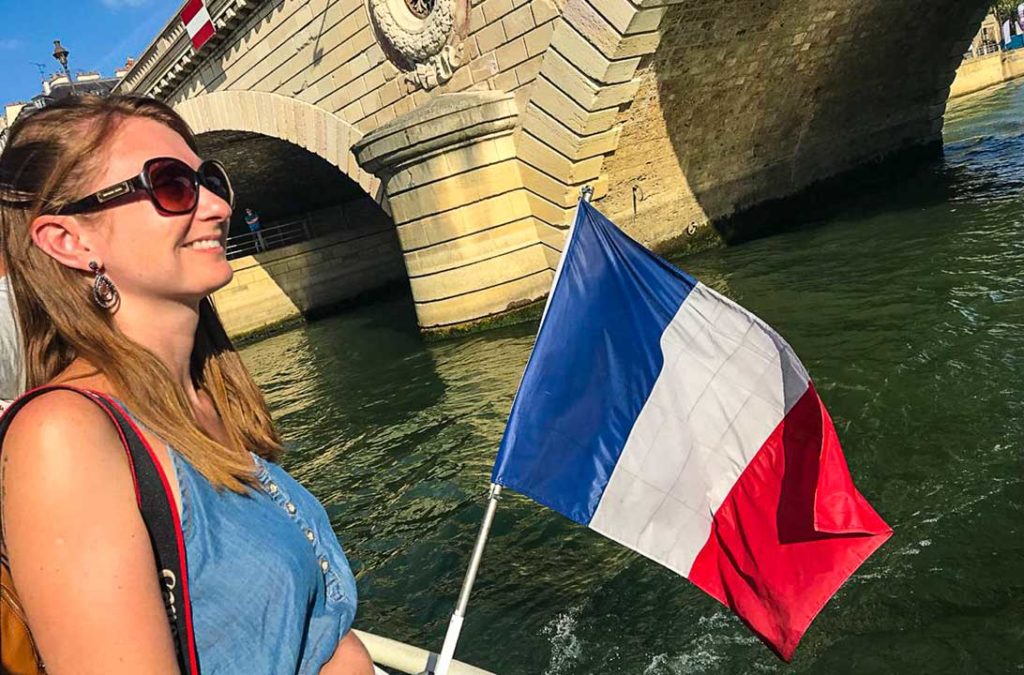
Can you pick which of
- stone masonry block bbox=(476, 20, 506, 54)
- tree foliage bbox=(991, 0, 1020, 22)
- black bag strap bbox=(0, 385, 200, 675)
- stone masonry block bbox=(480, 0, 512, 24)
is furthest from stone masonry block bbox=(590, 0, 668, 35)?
tree foliage bbox=(991, 0, 1020, 22)

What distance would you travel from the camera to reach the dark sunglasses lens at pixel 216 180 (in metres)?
1.34

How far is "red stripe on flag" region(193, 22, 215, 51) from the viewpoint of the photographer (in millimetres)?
14523

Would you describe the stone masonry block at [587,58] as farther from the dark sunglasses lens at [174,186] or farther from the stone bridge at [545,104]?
the dark sunglasses lens at [174,186]

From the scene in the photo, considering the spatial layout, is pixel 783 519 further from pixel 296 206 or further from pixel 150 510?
pixel 296 206

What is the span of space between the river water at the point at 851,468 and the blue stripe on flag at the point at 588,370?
1.24m

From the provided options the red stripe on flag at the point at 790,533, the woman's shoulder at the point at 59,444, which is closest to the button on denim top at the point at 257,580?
the woman's shoulder at the point at 59,444

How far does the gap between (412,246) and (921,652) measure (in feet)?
30.6

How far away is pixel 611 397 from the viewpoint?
7.38 ft

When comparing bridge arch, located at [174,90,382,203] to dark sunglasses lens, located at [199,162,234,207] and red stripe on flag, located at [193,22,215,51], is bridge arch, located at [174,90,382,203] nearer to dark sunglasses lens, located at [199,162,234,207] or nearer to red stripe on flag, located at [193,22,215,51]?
red stripe on flag, located at [193,22,215,51]

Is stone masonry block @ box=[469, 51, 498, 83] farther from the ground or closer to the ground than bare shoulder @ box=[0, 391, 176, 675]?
farther from the ground

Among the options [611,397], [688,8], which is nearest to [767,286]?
[688,8]

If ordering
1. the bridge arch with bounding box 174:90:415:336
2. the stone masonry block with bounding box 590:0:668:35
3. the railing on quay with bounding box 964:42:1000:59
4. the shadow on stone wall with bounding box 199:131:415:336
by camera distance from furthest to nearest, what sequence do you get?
1. the railing on quay with bounding box 964:42:1000:59
2. the shadow on stone wall with bounding box 199:131:415:336
3. the bridge arch with bounding box 174:90:415:336
4. the stone masonry block with bounding box 590:0:668:35

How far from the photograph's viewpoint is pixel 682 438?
219 centimetres

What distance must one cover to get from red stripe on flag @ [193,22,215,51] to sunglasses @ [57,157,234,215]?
15.2m
